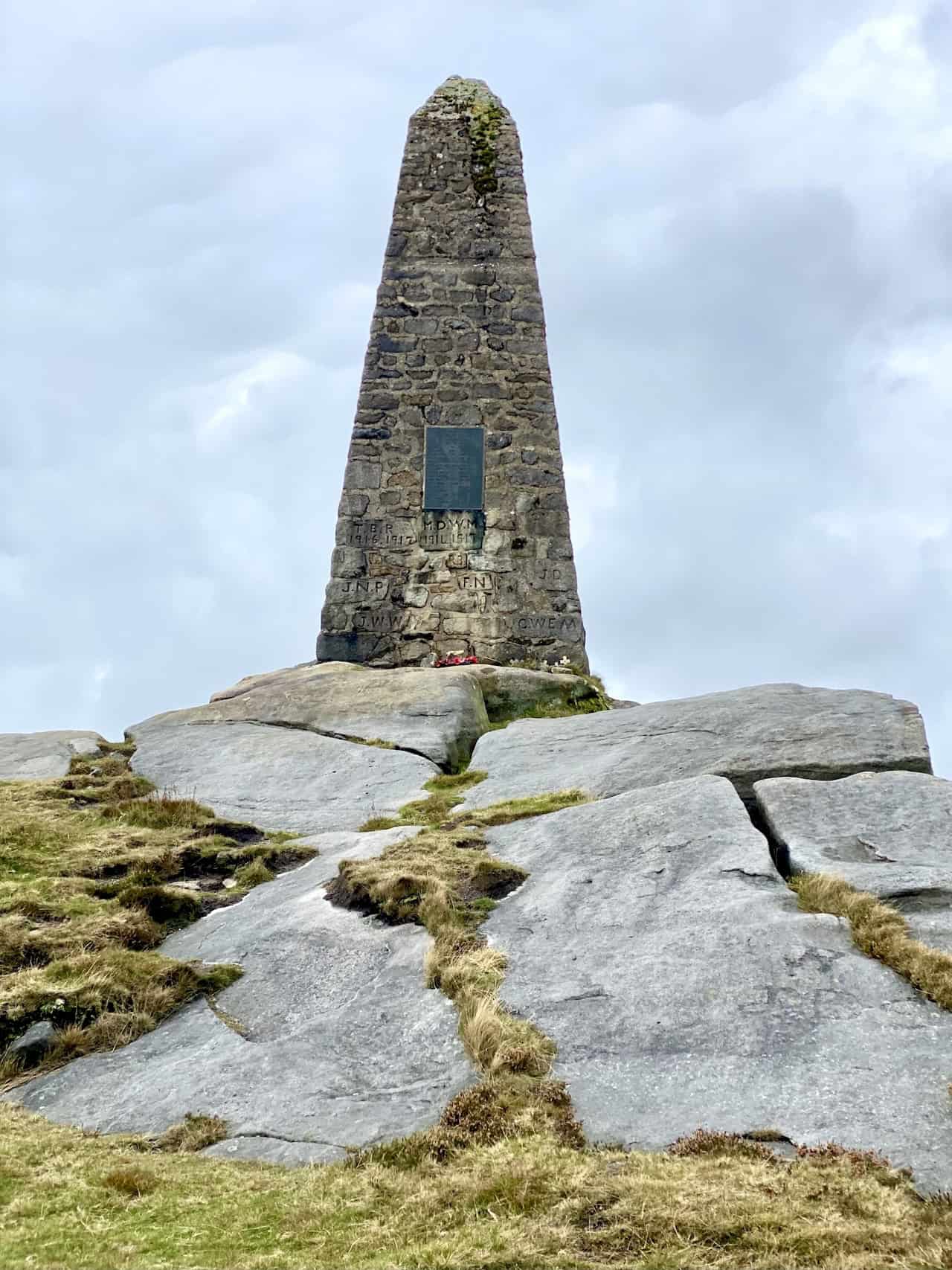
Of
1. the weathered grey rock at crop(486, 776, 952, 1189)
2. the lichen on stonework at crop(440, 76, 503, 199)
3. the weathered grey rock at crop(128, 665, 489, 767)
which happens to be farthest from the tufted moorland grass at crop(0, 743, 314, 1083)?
the lichen on stonework at crop(440, 76, 503, 199)

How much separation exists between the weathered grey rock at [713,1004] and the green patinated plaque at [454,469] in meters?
13.6

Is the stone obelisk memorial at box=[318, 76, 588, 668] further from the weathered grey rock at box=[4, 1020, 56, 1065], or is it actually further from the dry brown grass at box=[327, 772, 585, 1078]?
the weathered grey rock at box=[4, 1020, 56, 1065]

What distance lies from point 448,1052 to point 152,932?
396 centimetres

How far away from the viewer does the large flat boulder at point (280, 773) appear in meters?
15.3

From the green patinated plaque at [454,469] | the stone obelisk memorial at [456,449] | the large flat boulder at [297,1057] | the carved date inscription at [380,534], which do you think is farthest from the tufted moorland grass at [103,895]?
the green patinated plaque at [454,469]

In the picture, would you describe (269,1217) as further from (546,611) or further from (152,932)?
(546,611)

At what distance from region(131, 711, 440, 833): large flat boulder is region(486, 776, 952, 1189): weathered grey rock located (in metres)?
4.74

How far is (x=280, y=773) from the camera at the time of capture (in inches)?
667

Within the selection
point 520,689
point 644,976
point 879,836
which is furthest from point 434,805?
point 520,689

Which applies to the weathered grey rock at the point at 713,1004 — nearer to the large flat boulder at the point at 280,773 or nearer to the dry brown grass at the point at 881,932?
the dry brown grass at the point at 881,932

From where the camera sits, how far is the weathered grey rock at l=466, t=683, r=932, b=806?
13.7 m

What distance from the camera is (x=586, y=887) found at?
1035 centimetres

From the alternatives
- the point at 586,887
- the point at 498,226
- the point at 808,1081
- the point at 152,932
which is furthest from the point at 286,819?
the point at 498,226

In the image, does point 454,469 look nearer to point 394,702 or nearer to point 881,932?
point 394,702
